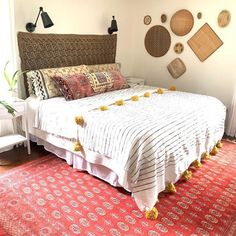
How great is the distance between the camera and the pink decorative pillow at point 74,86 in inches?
109

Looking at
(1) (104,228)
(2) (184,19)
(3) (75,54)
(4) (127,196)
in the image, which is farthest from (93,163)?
(2) (184,19)

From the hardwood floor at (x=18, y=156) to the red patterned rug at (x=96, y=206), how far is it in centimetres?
13

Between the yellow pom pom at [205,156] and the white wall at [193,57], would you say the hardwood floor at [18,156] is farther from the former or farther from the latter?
the white wall at [193,57]

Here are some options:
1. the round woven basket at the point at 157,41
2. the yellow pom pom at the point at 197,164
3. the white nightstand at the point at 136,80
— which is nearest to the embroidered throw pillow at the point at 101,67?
the white nightstand at the point at 136,80

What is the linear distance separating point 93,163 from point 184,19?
9.06 feet

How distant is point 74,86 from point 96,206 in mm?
1417

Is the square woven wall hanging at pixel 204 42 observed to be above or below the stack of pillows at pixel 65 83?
above

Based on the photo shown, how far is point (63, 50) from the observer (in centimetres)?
330

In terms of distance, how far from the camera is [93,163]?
230 centimetres

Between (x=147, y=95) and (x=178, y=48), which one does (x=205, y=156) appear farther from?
(x=178, y=48)

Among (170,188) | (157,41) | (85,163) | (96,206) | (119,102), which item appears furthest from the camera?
(157,41)

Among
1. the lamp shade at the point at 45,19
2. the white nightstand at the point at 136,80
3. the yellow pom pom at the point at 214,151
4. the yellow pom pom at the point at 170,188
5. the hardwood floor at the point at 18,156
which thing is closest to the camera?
the yellow pom pom at the point at 170,188

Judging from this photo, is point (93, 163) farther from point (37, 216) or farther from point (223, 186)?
point (223, 186)

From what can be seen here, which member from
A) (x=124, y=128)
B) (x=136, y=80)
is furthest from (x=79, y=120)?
(x=136, y=80)
